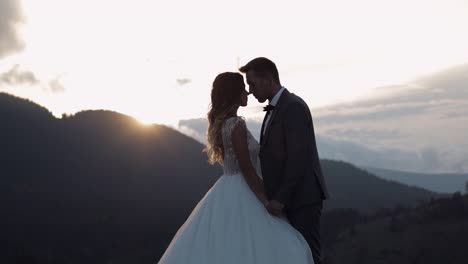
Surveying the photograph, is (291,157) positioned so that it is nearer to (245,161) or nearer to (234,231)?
(245,161)

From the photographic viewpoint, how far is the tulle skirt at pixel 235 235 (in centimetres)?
600

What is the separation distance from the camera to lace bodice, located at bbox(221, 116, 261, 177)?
632 cm

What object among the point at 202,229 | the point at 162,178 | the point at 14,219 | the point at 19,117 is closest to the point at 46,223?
the point at 14,219

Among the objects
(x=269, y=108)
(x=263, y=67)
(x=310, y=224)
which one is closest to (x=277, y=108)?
(x=269, y=108)

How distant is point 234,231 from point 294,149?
1009 mm

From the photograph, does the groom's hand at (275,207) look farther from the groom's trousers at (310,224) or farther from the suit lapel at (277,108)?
the suit lapel at (277,108)

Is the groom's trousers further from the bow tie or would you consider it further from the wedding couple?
A: the bow tie

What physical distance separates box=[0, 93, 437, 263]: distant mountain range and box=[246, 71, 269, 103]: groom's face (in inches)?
4311

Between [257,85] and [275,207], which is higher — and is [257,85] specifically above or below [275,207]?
above

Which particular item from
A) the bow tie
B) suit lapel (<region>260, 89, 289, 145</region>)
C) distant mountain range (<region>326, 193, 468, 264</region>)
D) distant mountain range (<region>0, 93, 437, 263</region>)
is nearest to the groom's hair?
suit lapel (<region>260, 89, 289, 145</region>)

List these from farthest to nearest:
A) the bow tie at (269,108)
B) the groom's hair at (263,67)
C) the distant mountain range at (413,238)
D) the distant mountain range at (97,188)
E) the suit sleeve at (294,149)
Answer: the distant mountain range at (97,188) → the distant mountain range at (413,238) → the bow tie at (269,108) → the groom's hair at (263,67) → the suit sleeve at (294,149)

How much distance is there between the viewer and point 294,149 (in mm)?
5859

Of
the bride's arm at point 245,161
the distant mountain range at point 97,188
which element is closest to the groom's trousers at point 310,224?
the bride's arm at point 245,161

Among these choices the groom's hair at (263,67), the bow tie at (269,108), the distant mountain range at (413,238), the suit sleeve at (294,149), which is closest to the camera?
the suit sleeve at (294,149)
